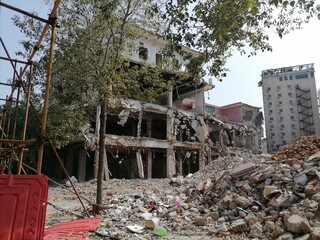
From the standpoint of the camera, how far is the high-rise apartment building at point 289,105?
4681 centimetres

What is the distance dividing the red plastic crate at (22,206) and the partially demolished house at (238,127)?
76.6 feet

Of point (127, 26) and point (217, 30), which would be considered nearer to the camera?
point (217, 30)

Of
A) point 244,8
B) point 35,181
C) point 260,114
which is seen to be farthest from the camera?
point 260,114

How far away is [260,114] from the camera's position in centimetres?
3359

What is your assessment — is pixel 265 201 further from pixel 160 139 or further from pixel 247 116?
pixel 247 116

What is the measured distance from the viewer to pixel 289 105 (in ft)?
158

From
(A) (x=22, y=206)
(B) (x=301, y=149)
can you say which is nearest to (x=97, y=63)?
(A) (x=22, y=206)

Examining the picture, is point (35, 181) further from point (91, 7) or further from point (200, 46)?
point (91, 7)

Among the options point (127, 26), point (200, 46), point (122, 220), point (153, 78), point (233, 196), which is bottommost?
point (122, 220)

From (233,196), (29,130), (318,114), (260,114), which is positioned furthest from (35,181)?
(318,114)

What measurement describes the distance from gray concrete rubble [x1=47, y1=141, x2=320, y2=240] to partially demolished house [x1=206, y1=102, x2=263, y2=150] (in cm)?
1663

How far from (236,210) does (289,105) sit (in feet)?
150

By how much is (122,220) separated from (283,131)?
4677 centimetres

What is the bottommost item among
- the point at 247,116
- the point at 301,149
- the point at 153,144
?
the point at 301,149
